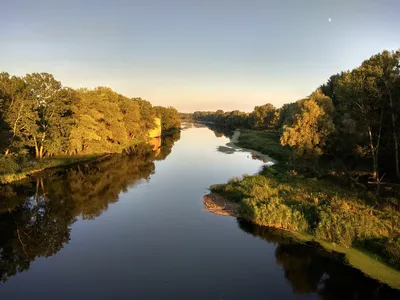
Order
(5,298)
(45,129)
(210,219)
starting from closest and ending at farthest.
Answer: (5,298) < (210,219) < (45,129)

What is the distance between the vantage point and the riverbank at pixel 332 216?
18.3 meters

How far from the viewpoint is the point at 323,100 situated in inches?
1629

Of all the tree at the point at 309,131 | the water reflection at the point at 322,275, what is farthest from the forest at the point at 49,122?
the tree at the point at 309,131

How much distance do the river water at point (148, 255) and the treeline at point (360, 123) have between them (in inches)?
606

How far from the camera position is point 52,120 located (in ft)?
168

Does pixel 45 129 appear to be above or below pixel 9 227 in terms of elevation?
above

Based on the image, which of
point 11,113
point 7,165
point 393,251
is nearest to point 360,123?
point 393,251

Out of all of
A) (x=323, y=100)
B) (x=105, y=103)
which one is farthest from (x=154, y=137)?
(x=323, y=100)

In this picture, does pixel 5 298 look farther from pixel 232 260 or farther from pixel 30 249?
pixel 232 260

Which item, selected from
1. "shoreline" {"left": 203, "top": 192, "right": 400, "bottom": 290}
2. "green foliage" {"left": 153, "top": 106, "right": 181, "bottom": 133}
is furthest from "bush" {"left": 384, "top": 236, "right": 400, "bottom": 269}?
"green foliage" {"left": 153, "top": 106, "right": 181, "bottom": 133}

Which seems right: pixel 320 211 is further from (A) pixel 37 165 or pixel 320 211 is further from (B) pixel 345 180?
(A) pixel 37 165

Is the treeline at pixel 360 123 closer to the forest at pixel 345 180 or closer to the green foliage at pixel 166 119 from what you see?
the forest at pixel 345 180

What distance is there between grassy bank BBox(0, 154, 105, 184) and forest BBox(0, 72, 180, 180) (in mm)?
316

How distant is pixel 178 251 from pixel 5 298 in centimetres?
966
